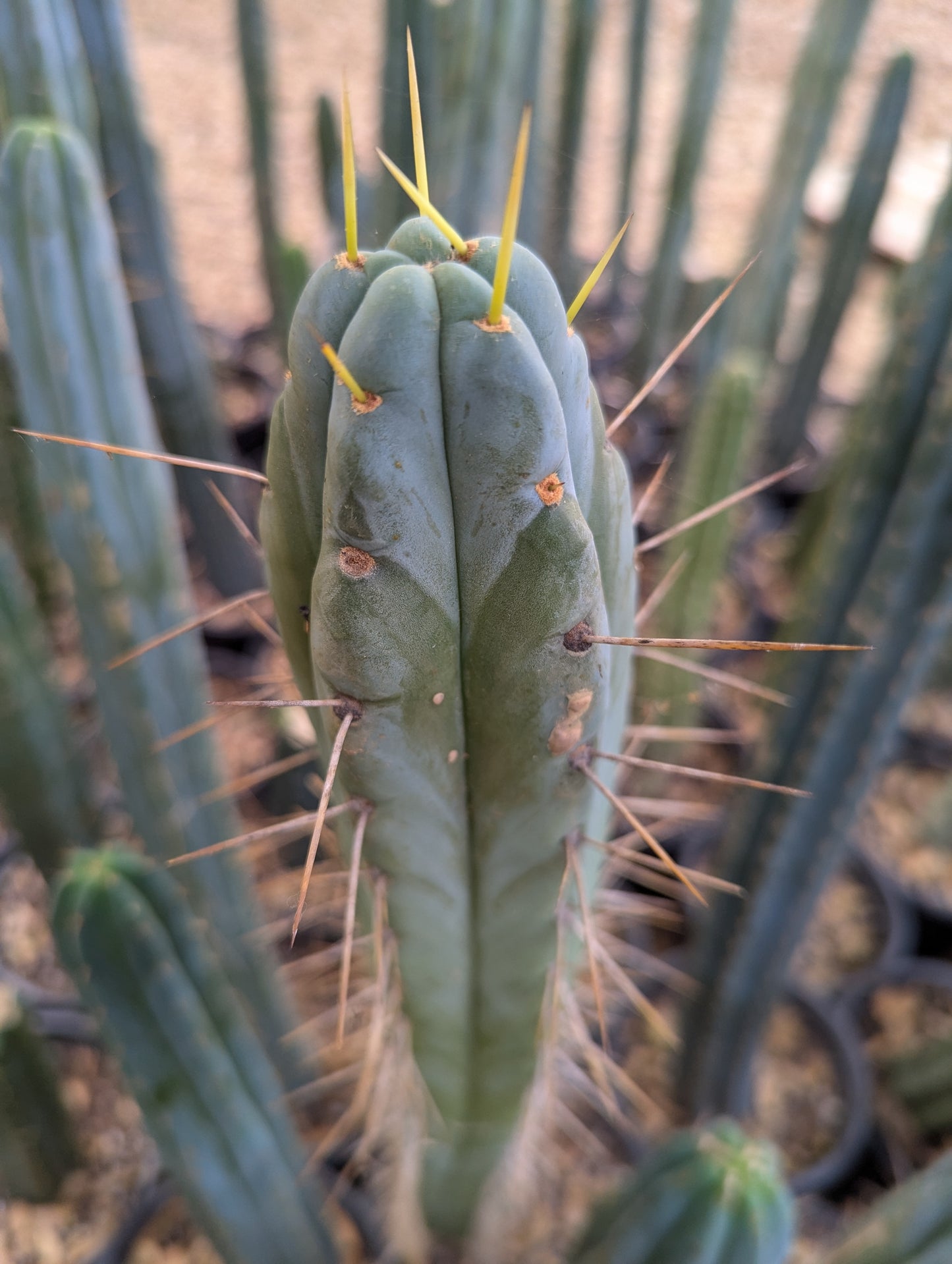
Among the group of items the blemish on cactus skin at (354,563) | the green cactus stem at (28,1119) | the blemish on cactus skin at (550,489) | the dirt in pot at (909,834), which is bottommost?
the dirt in pot at (909,834)

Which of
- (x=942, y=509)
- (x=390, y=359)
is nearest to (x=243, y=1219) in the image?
(x=390, y=359)

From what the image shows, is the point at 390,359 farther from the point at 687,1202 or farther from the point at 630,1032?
the point at 630,1032

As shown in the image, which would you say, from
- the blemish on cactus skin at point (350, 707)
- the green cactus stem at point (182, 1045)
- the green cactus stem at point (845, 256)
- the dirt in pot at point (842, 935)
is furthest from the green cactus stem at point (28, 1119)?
the green cactus stem at point (845, 256)

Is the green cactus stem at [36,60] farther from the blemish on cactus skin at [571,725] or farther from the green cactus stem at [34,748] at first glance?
the blemish on cactus skin at [571,725]

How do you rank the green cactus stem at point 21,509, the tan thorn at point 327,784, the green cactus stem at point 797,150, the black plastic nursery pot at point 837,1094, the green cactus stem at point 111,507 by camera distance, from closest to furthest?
the tan thorn at point 327,784
the green cactus stem at point 111,507
the black plastic nursery pot at point 837,1094
the green cactus stem at point 21,509
the green cactus stem at point 797,150

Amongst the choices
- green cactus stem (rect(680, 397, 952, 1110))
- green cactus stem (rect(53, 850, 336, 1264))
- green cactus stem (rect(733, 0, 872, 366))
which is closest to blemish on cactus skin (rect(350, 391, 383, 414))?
green cactus stem (rect(53, 850, 336, 1264))

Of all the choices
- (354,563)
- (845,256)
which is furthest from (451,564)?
(845,256)

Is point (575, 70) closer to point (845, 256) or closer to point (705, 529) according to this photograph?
point (845, 256)
